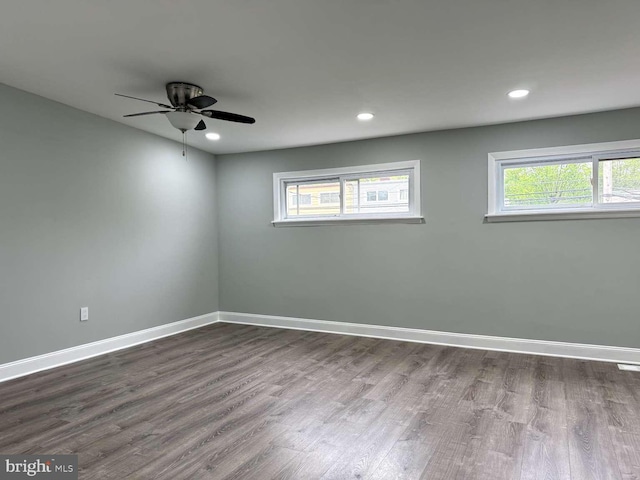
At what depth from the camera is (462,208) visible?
4285 millimetres

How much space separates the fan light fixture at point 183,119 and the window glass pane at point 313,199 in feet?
7.16

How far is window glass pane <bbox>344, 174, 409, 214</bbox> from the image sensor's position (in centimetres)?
467

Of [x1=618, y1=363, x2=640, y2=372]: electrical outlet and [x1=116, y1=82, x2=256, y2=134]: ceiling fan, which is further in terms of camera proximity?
[x1=618, y1=363, x2=640, y2=372]: electrical outlet

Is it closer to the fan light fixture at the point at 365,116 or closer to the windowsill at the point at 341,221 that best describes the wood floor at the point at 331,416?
the windowsill at the point at 341,221

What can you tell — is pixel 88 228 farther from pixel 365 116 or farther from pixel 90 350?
pixel 365 116

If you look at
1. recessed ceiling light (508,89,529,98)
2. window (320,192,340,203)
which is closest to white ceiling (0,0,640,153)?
recessed ceiling light (508,89,529,98)

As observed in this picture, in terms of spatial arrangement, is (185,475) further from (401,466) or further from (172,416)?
(401,466)

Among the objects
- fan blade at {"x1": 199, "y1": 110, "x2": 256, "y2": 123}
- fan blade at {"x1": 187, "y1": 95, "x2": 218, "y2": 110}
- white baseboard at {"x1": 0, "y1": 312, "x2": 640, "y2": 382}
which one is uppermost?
fan blade at {"x1": 187, "y1": 95, "x2": 218, "y2": 110}

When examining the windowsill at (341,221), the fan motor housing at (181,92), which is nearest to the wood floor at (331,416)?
the windowsill at (341,221)

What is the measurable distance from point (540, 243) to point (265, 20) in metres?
3.31

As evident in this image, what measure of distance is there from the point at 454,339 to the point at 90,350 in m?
3.71

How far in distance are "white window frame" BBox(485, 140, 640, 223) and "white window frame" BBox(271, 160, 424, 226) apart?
0.78 metres

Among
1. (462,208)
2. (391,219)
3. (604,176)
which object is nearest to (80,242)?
(391,219)

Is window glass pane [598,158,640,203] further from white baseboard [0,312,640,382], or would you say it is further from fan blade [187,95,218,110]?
fan blade [187,95,218,110]
